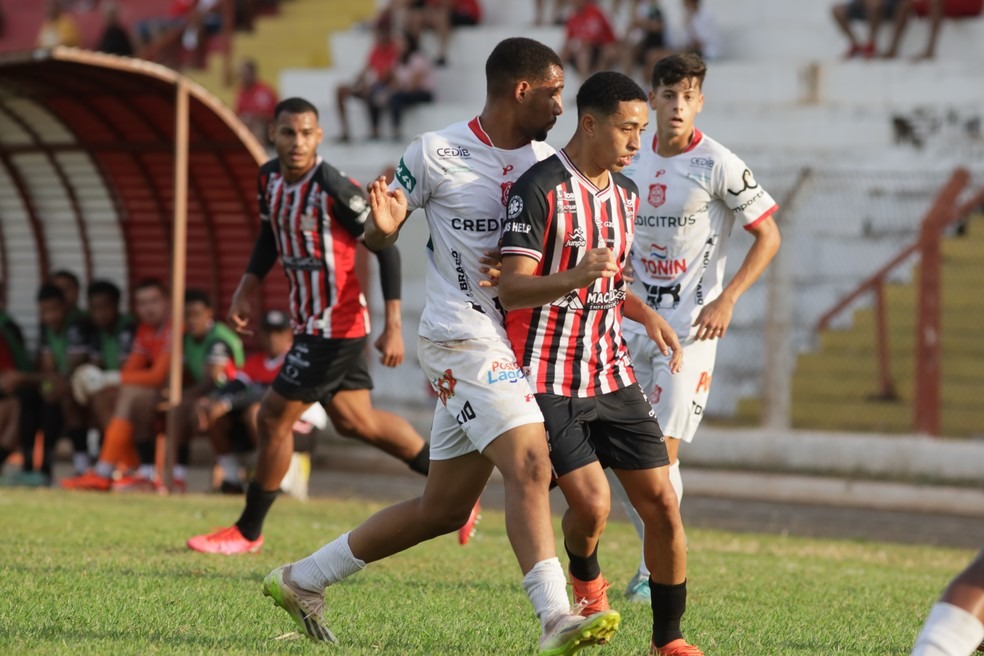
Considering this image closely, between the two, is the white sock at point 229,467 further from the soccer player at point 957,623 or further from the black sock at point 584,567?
the soccer player at point 957,623

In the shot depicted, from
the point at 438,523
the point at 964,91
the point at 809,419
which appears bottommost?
the point at 809,419

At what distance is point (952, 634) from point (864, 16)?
17.4 meters

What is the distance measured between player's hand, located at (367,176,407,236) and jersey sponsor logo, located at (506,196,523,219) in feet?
1.52

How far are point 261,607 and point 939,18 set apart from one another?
15563 mm

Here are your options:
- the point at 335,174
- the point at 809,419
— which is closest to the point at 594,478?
the point at 335,174

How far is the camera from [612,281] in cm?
591

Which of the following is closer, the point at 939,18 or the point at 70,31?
the point at 939,18

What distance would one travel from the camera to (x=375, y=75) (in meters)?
22.1

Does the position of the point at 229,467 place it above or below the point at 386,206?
below

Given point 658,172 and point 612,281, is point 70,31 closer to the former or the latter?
point 658,172

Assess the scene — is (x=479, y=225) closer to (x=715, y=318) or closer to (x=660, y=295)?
(x=715, y=318)

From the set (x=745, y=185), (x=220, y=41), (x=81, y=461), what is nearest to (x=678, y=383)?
(x=745, y=185)

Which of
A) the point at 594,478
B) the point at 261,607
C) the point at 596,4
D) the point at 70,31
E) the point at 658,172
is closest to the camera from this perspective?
the point at 594,478

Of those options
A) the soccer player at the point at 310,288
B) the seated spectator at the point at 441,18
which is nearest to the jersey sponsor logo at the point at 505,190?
the soccer player at the point at 310,288
